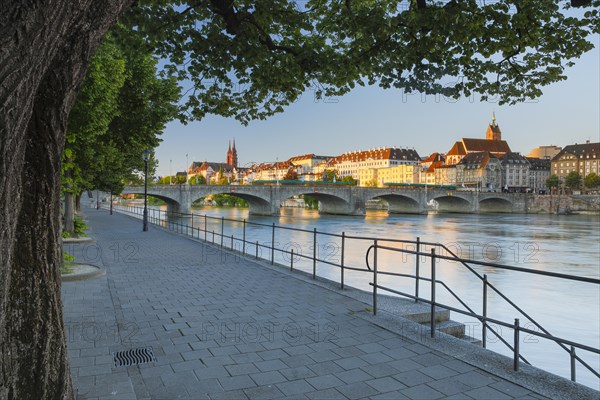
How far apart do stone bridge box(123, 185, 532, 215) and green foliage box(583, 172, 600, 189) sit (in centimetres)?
3451

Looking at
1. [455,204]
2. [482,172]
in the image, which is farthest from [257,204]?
[482,172]

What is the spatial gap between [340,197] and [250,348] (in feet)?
228

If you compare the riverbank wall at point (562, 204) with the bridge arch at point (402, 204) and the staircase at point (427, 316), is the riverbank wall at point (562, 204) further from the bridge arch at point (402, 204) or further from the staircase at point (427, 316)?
the staircase at point (427, 316)

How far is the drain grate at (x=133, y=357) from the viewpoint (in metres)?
4.42

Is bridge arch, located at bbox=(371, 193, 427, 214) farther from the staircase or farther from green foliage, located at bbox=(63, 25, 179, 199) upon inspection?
the staircase

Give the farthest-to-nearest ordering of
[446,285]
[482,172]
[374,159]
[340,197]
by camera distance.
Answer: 1. [374,159]
2. [482,172]
3. [340,197]
4. [446,285]

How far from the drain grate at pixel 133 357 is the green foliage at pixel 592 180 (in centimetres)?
14484

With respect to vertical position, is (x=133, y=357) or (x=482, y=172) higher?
(x=482, y=172)

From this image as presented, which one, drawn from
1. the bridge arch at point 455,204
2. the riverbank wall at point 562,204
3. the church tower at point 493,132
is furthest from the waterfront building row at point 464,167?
the bridge arch at point 455,204

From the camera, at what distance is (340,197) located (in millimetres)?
73875

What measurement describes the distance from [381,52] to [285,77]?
5.16 feet

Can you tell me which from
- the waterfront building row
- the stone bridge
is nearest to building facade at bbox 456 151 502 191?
the waterfront building row

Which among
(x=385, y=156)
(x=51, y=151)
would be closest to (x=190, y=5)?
(x=51, y=151)

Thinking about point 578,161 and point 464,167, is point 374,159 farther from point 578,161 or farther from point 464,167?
point 578,161
